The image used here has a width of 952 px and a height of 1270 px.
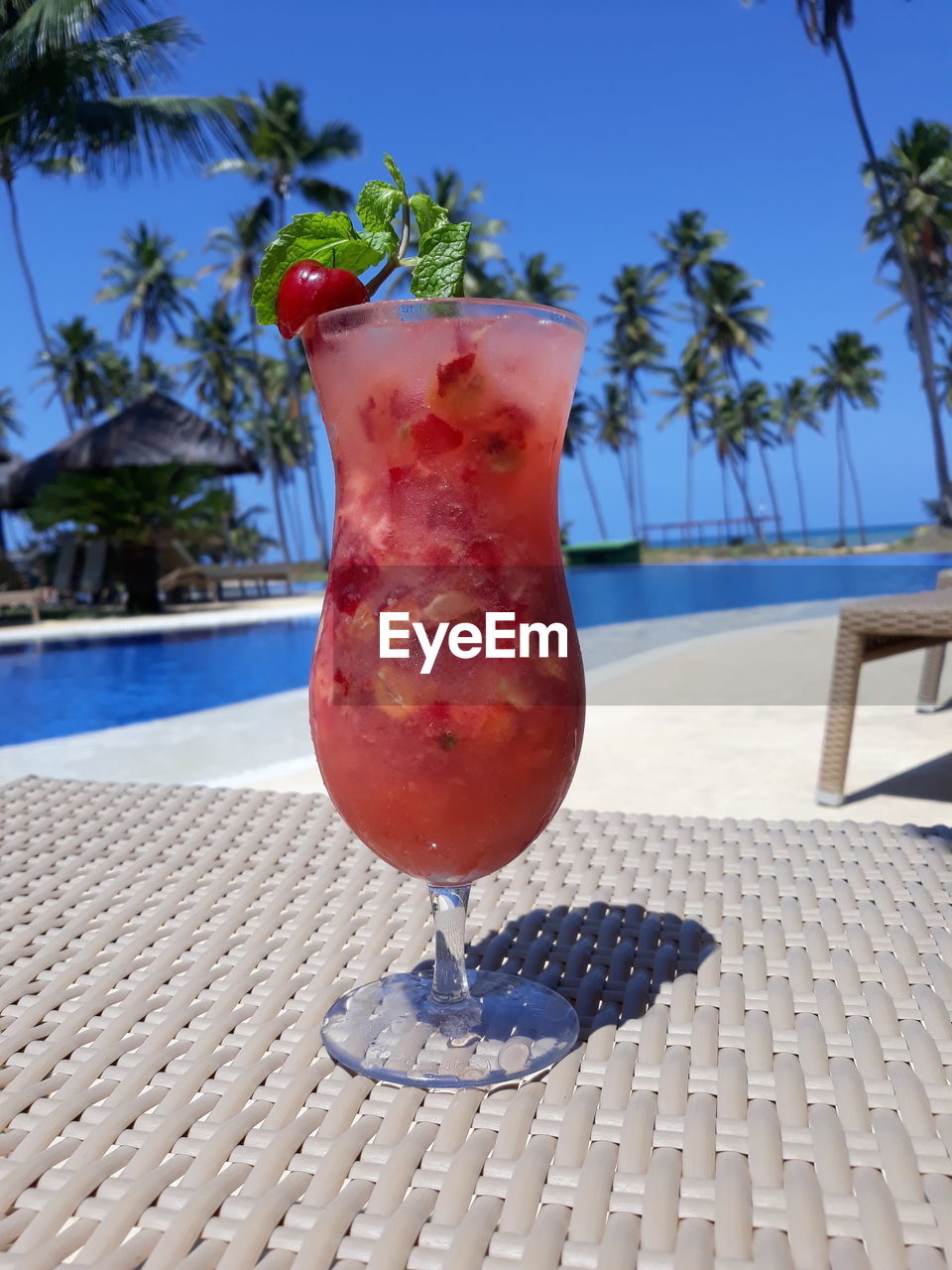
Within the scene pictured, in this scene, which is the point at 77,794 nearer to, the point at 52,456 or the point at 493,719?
the point at 493,719

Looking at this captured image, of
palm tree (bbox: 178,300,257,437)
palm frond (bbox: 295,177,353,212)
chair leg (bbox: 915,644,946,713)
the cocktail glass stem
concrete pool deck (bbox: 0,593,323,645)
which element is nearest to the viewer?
the cocktail glass stem

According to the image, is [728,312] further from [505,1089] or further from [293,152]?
[505,1089]

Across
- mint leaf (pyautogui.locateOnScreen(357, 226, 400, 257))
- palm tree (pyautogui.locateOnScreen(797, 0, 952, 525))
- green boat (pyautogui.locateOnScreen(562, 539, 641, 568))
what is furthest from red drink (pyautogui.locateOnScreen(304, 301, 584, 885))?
green boat (pyautogui.locateOnScreen(562, 539, 641, 568))

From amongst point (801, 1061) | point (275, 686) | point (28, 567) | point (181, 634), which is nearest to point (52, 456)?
point (28, 567)

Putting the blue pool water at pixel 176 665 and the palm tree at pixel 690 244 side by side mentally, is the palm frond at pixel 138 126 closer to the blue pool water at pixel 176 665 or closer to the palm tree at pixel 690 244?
the blue pool water at pixel 176 665

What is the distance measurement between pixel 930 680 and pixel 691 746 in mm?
1112

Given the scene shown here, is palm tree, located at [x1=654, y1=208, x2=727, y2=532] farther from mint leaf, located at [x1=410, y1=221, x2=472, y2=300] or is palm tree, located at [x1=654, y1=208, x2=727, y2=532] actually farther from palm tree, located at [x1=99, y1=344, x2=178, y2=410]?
mint leaf, located at [x1=410, y1=221, x2=472, y2=300]

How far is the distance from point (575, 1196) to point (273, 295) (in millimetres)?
763

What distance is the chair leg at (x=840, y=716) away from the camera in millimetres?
2404

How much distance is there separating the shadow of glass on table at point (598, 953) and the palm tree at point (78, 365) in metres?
29.4

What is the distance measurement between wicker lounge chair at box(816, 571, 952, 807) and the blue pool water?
8.77ft

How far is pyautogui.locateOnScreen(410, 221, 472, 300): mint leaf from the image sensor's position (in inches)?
32.6

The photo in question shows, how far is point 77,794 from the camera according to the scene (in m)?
1.30

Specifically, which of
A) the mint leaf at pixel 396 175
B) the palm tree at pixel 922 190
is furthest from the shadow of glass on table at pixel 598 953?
the palm tree at pixel 922 190
